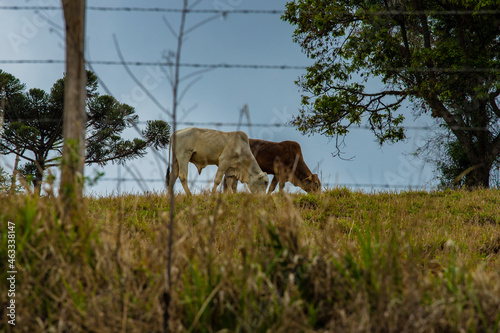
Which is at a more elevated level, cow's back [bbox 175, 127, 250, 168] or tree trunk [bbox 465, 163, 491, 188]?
cow's back [bbox 175, 127, 250, 168]

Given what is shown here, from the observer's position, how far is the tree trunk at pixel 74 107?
307 cm

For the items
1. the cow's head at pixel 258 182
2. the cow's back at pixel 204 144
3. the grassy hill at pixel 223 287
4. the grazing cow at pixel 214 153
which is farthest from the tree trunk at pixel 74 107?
the cow's head at pixel 258 182

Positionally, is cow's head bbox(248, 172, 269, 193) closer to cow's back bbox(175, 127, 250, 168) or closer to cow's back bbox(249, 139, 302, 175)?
cow's back bbox(175, 127, 250, 168)

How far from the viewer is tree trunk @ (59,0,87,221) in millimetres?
3068

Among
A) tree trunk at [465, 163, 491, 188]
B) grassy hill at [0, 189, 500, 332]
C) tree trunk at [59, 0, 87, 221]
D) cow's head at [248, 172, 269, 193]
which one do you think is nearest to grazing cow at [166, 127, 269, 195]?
cow's head at [248, 172, 269, 193]

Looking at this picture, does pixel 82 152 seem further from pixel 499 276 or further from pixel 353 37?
pixel 353 37

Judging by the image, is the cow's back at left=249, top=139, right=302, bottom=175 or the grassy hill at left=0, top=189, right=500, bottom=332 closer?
the grassy hill at left=0, top=189, right=500, bottom=332

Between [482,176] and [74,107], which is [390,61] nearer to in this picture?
[482,176]

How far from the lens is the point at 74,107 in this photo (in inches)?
128

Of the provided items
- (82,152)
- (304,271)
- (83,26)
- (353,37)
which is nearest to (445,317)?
(304,271)

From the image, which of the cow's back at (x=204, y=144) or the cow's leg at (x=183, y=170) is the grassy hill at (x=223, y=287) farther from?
the cow's back at (x=204, y=144)

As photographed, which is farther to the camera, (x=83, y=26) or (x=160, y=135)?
(x=160, y=135)

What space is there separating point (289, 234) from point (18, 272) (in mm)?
1723

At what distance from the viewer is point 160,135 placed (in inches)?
651
